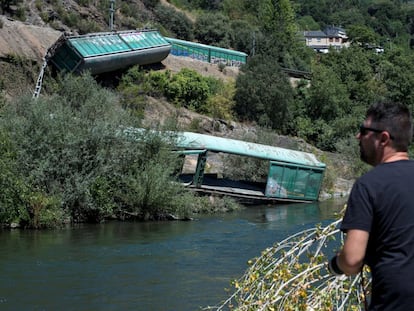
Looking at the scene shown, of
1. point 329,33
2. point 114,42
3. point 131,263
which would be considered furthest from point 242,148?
point 329,33

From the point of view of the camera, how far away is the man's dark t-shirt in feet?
12.2

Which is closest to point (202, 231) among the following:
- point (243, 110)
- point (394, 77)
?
point (243, 110)

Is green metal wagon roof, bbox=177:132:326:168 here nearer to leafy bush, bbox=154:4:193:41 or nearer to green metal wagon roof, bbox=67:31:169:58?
Answer: green metal wagon roof, bbox=67:31:169:58

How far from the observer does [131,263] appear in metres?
18.0

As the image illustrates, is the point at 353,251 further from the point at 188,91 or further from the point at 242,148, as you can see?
the point at 188,91

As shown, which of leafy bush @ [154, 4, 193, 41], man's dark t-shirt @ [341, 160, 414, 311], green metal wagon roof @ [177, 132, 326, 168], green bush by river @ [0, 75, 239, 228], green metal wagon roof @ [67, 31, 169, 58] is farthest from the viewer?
leafy bush @ [154, 4, 193, 41]

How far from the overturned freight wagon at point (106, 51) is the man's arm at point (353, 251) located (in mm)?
38255

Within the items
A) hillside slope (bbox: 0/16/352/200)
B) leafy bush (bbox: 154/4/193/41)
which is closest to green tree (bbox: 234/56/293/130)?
hillside slope (bbox: 0/16/352/200)

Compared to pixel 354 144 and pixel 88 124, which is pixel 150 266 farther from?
pixel 354 144

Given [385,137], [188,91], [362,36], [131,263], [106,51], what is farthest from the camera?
[362,36]

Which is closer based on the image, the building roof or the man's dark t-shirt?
the man's dark t-shirt

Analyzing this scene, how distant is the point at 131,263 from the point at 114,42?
33505mm

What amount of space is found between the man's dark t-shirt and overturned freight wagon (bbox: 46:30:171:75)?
126 feet

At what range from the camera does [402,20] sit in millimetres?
175875
